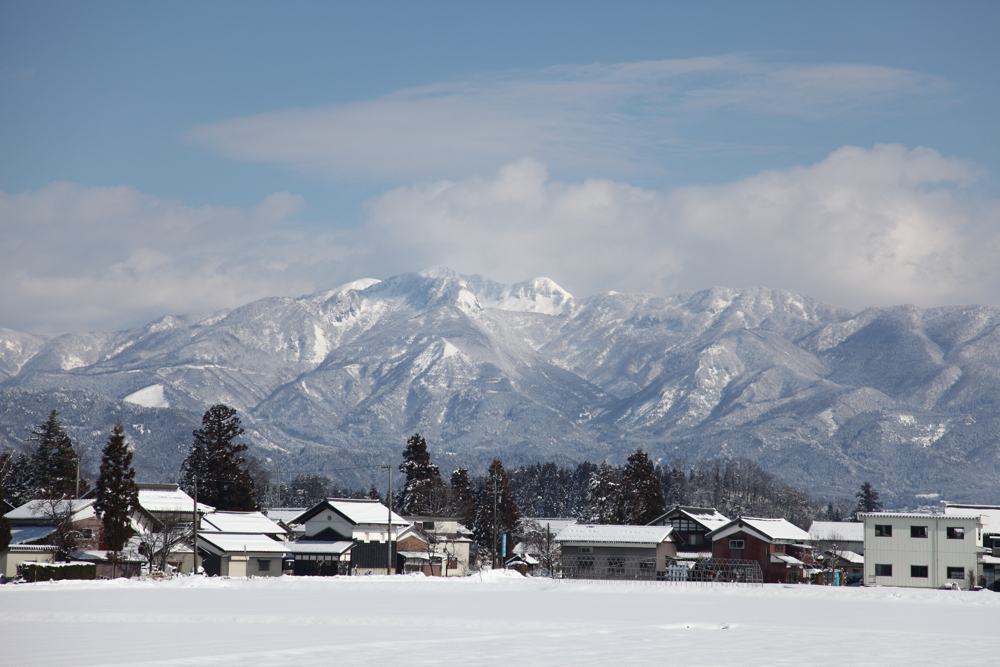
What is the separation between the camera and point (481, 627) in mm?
29141

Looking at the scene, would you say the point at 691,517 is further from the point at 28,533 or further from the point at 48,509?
the point at 28,533

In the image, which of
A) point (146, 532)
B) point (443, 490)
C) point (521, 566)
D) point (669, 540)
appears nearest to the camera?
point (146, 532)

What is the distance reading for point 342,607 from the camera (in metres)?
37.0

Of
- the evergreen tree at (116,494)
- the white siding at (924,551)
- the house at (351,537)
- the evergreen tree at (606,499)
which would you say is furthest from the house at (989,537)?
the evergreen tree at (116,494)

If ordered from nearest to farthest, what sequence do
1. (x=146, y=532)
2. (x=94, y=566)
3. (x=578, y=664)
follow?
(x=578, y=664), (x=94, y=566), (x=146, y=532)

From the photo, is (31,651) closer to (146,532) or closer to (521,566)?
(146,532)

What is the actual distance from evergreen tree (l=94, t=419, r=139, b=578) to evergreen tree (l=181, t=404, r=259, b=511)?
1075 inches

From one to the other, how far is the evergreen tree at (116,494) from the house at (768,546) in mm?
47746

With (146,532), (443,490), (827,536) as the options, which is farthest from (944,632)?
(443,490)

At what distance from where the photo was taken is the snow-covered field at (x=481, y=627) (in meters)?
21.9

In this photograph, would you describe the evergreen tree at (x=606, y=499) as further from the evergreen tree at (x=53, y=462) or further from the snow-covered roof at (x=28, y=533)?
the snow-covered roof at (x=28, y=533)

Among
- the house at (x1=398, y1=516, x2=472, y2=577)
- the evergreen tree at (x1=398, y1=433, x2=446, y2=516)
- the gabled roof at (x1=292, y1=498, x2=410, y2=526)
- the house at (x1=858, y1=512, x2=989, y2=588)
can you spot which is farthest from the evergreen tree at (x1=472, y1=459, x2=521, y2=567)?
the house at (x1=858, y1=512, x2=989, y2=588)

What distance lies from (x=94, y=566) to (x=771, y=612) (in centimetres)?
4038

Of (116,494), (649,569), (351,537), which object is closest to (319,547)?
(351,537)
